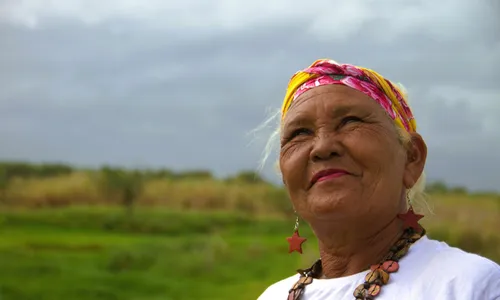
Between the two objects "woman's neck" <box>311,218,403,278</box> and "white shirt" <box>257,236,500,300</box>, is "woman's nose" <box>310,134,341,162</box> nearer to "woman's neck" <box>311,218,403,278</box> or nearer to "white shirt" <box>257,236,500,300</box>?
"woman's neck" <box>311,218,403,278</box>

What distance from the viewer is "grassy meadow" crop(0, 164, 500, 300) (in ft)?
34.0

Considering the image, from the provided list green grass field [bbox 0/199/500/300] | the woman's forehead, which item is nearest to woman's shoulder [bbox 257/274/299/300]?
the woman's forehead

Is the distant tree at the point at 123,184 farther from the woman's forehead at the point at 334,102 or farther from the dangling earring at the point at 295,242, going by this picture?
the woman's forehead at the point at 334,102

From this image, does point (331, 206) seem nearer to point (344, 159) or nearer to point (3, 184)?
point (344, 159)

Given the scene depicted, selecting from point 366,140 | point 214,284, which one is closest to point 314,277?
point 366,140

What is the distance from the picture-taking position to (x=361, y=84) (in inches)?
72.4

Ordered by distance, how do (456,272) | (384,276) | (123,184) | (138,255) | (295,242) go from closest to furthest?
(456,272)
(384,276)
(295,242)
(138,255)
(123,184)

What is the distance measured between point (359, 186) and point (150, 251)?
10148 millimetres

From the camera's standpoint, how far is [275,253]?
37.3 feet

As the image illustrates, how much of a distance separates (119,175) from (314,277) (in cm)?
1028

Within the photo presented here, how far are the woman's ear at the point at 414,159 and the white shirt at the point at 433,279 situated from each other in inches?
7.2

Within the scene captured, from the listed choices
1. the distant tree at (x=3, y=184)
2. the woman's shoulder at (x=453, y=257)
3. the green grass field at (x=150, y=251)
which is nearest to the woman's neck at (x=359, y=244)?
the woman's shoulder at (x=453, y=257)

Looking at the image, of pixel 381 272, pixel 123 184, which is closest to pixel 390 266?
pixel 381 272

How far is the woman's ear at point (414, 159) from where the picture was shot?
186cm
